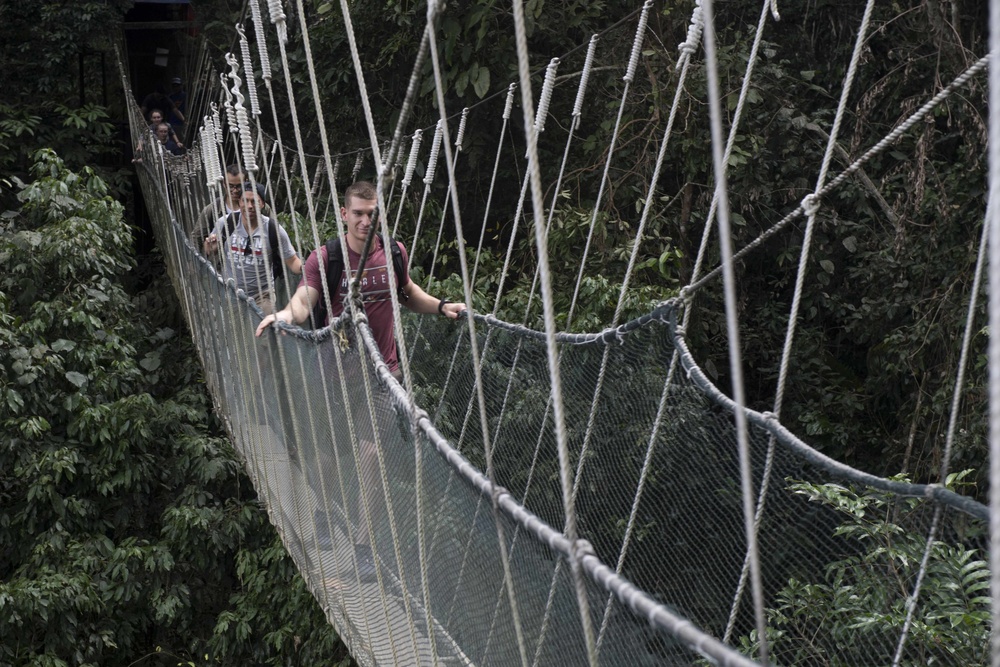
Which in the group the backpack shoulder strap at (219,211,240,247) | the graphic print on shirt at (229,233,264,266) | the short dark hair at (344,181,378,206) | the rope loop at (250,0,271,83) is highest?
the rope loop at (250,0,271,83)

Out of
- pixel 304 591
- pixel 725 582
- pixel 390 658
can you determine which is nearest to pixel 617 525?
pixel 725 582

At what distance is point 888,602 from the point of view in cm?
189

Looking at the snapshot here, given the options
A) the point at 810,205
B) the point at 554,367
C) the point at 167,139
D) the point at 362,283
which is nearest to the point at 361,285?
the point at 362,283

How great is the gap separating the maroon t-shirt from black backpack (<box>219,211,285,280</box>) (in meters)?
0.41

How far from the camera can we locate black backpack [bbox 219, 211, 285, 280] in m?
2.85

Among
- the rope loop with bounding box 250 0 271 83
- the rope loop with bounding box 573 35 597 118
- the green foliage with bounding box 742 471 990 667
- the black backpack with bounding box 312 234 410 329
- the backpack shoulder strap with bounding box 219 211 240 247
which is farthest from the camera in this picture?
the rope loop with bounding box 573 35 597 118

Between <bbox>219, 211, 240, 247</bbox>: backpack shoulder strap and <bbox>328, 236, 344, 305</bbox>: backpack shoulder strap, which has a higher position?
<bbox>219, 211, 240, 247</bbox>: backpack shoulder strap

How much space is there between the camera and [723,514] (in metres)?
2.21

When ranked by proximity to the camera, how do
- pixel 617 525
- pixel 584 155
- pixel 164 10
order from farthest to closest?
pixel 164 10 < pixel 584 155 < pixel 617 525

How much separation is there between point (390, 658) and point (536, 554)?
26.6 inches

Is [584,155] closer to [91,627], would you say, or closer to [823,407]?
[823,407]

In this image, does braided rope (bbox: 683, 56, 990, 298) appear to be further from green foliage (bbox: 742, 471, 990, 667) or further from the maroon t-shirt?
the maroon t-shirt

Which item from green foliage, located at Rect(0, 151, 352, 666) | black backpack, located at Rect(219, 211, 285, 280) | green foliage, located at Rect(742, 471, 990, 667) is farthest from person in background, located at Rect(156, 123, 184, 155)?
green foliage, located at Rect(742, 471, 990, 667)

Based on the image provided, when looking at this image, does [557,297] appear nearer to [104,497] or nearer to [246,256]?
[246,256]
